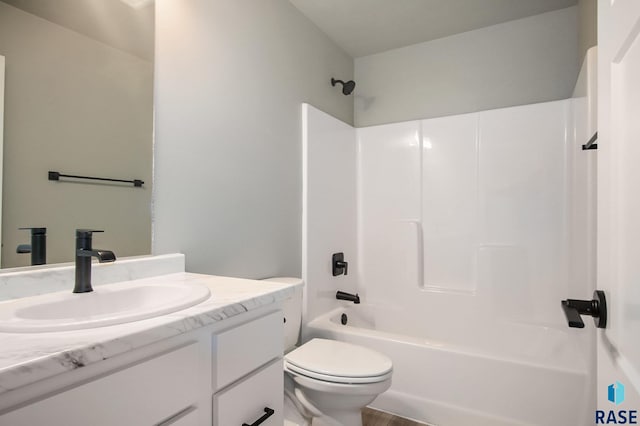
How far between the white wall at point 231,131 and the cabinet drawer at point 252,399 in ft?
2.08

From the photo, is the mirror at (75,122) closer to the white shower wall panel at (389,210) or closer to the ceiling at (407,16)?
the ceiling at (407,16)

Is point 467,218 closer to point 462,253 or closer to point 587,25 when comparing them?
point 462,253

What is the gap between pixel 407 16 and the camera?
2.23 meters

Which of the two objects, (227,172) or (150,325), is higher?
(227,172)

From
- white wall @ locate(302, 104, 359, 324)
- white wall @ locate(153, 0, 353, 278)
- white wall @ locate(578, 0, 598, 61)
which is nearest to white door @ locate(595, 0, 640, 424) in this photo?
white wall @ locate(578, 0, 598, 61)

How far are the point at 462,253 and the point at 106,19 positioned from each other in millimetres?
2406

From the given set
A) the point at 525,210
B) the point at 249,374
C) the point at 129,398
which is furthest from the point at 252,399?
the point at 525,210

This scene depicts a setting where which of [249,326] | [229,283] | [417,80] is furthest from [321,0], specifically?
[249,326]

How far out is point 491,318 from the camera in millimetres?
2258

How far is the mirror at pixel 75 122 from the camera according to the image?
919mm

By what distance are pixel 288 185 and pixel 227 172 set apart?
51 cm

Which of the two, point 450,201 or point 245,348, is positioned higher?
point 450,201

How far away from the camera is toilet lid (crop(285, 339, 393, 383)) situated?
54.7 inches

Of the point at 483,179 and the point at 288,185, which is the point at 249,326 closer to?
the point at 288,185
